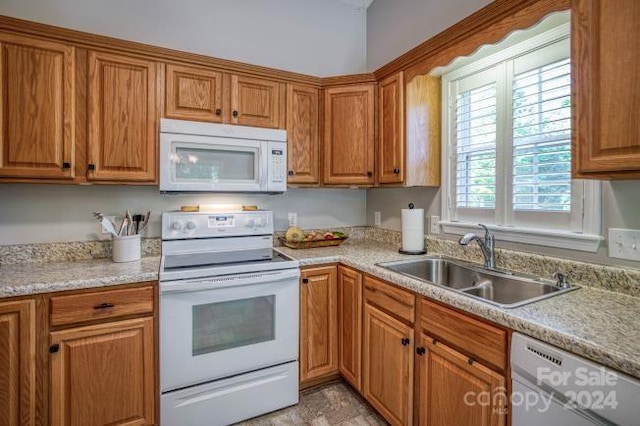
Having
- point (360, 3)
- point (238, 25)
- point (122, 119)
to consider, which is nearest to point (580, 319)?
point (122, 119)

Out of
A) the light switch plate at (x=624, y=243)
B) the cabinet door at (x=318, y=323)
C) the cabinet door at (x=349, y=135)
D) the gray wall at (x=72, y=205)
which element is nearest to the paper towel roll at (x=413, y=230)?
the cabinet door at (x=349, y=135)

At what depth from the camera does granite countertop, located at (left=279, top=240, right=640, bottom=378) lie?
2.67 ft

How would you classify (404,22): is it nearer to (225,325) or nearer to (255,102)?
(255,102)

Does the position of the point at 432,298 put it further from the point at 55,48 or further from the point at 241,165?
the point at 55,48

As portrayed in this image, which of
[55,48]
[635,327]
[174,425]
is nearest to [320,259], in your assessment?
[174,425]

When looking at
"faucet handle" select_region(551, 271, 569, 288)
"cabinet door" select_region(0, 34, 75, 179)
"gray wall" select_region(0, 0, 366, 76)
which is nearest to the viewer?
"faucet handle" select_region(551, 271, 569, 288)

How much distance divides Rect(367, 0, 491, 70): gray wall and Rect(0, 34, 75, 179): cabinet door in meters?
2.20

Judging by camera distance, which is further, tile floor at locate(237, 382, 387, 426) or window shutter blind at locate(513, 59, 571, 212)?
tile floor at locate(237, 382, 387, 426)

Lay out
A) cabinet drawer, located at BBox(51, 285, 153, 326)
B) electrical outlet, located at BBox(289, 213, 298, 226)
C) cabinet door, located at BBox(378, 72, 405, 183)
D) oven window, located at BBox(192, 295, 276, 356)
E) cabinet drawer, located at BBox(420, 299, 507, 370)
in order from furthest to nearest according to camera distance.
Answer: electrical outlet, located at BBox(289, 213, 298, 226)
cabinet door, located at BBox(378, 72, 405, 183)
oven window, located at BBox(192, 295, 276, 356)
cabinet drawer, located at BBox(51, 285, 153, 326)
cabinet drawer, located at BBox(420, 299, 507, 370)

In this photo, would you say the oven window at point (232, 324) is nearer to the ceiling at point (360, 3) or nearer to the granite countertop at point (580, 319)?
the granite countertop at point (580, 319)

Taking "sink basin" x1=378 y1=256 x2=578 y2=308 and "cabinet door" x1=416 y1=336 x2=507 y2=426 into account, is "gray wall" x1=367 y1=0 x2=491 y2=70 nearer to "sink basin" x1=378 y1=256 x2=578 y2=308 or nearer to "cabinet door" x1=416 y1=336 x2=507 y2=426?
"sink basin" x1=378 y1=256 x2=578 y2=308

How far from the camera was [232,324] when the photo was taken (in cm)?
178

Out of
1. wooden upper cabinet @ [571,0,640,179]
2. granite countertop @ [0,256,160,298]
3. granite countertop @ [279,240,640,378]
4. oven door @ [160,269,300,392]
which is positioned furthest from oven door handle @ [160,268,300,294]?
wooden upper cabinet @ [571,0,640,179]

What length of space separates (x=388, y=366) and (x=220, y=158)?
1.58 m
